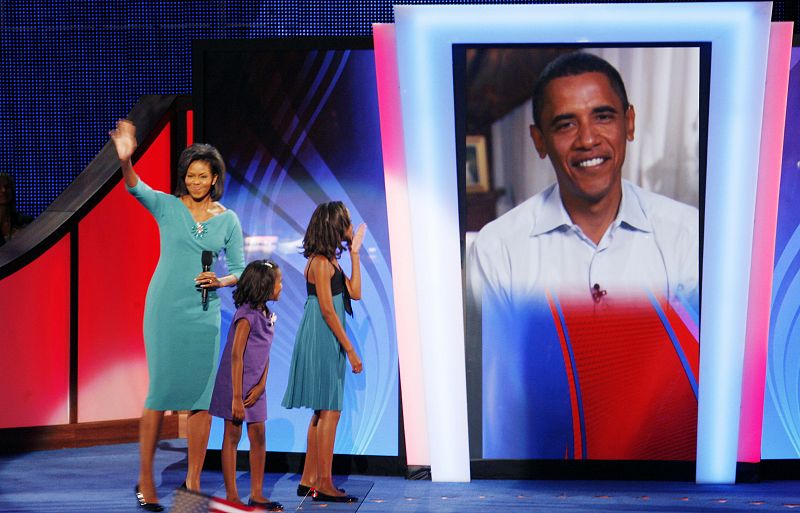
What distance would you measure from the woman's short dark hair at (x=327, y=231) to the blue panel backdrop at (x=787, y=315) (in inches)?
93.4

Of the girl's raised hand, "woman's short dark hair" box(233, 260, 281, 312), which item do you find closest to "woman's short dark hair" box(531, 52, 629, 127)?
the girl's raised hand

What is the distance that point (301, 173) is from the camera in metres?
6.04

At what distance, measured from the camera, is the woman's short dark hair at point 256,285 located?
15.6 ft

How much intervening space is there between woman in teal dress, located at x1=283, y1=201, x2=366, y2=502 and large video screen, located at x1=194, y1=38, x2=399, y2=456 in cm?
66

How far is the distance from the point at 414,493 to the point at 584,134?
2.09 meters

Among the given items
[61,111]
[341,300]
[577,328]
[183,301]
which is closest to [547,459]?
[577,328]

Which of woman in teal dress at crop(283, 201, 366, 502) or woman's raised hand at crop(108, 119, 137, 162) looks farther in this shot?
woman in teal dress at crop(283, 201, 366, 502)

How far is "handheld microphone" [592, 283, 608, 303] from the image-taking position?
5.84 meters

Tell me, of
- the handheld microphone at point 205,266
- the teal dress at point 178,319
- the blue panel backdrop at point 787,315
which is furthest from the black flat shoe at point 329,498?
the blue panel backdrop at point 787,315

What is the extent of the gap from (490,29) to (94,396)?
3.38 metres

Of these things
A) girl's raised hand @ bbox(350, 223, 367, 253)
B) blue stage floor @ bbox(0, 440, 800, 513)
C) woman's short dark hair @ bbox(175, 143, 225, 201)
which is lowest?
blue stage floor @ bbox(0, 440, 800, 513)

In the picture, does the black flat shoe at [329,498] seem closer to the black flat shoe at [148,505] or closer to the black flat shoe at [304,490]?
the black flat shoe at [304,490]

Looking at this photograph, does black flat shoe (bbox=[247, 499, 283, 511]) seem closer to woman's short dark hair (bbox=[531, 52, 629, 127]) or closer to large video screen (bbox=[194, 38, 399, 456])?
large video screen (bbox=[194, 38, 399, 456])

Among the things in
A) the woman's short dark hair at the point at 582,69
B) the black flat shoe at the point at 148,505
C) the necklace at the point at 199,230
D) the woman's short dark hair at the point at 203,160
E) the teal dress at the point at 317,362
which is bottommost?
the black flat shoe at the point at 148,505
